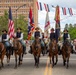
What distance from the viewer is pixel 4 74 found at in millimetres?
18406

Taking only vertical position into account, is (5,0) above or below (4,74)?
above

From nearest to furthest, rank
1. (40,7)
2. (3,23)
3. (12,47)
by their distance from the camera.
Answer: (12,47) → (40,7) → (3,23)

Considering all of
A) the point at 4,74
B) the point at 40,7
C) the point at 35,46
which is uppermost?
the point at 40,7

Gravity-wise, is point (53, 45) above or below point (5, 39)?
below

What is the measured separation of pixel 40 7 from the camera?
46625 millimetres

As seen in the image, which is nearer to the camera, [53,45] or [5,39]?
[53,45]

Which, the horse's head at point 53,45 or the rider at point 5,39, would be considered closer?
the horse's head at point 53,45

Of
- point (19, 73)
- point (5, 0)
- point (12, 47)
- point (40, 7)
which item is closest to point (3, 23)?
point (40, 7)

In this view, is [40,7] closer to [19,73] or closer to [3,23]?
[19,73]

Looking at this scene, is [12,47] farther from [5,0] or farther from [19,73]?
[5,0]

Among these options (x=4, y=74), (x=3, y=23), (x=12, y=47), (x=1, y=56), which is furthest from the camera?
(x=3, y=23)

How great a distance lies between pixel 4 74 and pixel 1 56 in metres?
4.28

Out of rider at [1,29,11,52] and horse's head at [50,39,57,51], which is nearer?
horse's head at [50,39,57,51]

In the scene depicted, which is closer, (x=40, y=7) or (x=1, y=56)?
(x=1, y=56)
